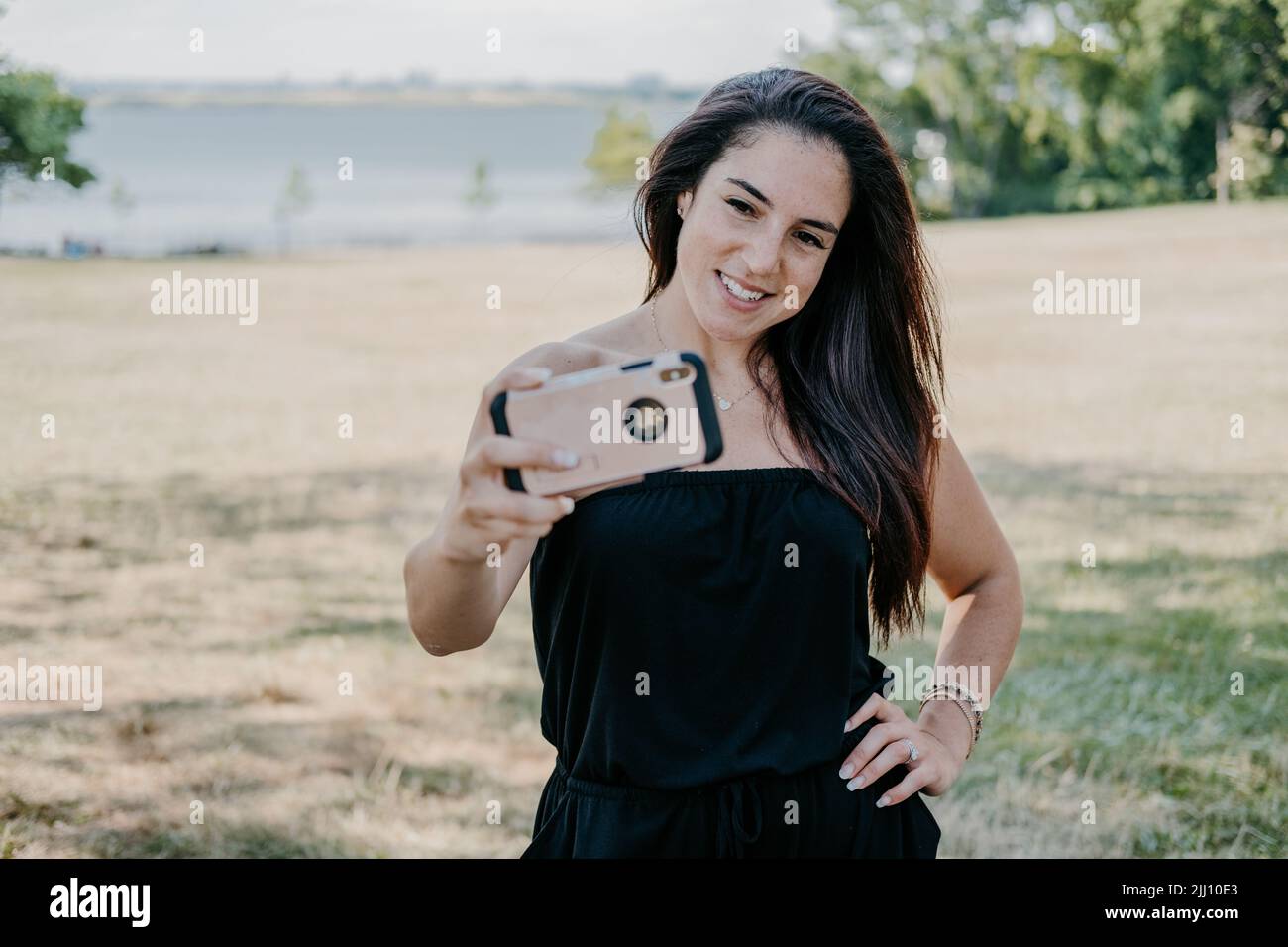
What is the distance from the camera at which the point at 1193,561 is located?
575 cm

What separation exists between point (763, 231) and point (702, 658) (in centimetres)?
66

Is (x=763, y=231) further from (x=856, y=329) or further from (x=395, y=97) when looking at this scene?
(x=395, y=97)

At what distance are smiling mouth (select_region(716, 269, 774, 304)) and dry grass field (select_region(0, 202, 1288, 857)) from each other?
47.0 inches

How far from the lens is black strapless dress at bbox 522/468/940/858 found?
179cm

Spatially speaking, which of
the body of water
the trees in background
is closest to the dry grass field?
the trees in background

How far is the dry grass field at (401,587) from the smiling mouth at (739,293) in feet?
3.91

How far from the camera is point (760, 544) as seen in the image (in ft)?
6.04

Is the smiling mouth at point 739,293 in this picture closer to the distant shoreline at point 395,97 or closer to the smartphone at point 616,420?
the smartphone at point 616,420

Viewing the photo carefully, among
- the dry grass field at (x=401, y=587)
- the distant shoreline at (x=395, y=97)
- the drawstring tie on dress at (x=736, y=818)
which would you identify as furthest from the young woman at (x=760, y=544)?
the distant shoreline at (x=395, y=97)

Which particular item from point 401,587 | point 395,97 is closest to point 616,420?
point 401,587

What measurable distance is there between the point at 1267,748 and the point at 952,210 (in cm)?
834

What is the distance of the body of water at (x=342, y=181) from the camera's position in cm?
1722

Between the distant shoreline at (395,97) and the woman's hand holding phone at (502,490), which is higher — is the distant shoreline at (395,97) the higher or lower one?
the higher one
